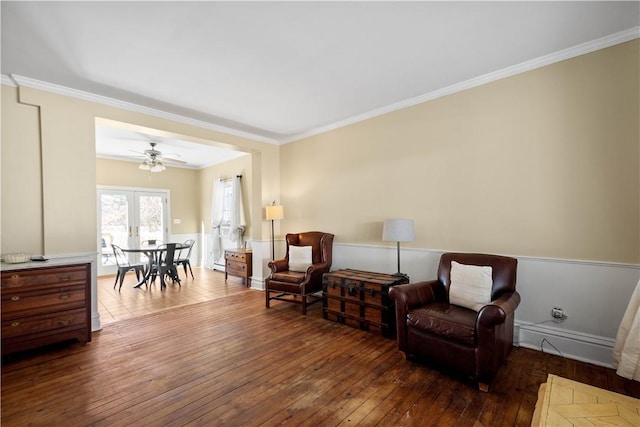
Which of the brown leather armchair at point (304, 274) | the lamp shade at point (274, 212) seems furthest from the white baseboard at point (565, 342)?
the lamp shade at point (274, 212)

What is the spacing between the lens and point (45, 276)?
2.77 meters

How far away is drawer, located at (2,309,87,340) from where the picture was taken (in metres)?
2.59

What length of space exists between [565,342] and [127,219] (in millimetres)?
8270

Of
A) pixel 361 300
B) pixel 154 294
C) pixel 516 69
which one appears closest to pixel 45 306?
pixel 154 294

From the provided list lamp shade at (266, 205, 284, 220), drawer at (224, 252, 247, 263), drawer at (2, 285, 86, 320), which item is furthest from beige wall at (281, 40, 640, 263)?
drawer at (2, 285, 86, 320)

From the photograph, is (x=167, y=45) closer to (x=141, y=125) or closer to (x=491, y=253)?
(x=141, y=125)

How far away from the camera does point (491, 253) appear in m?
3.05

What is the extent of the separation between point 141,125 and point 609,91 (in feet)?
16.7

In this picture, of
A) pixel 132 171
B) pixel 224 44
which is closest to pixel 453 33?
pixel 224 44

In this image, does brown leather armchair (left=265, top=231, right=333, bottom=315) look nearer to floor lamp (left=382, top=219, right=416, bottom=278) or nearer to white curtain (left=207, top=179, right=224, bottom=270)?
floor lamp (left=382, top=219, right=416, bottom=278)

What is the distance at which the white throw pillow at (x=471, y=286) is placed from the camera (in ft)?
8.28

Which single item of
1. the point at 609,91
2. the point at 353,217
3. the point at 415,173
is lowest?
the point at 353,217

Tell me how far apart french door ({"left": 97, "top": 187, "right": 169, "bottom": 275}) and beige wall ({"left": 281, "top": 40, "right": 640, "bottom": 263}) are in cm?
563

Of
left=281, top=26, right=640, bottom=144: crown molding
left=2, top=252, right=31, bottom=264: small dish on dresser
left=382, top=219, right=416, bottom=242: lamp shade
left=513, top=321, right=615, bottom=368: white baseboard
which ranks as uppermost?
left=281, top=26, right=640, bottom=144: crown molding
